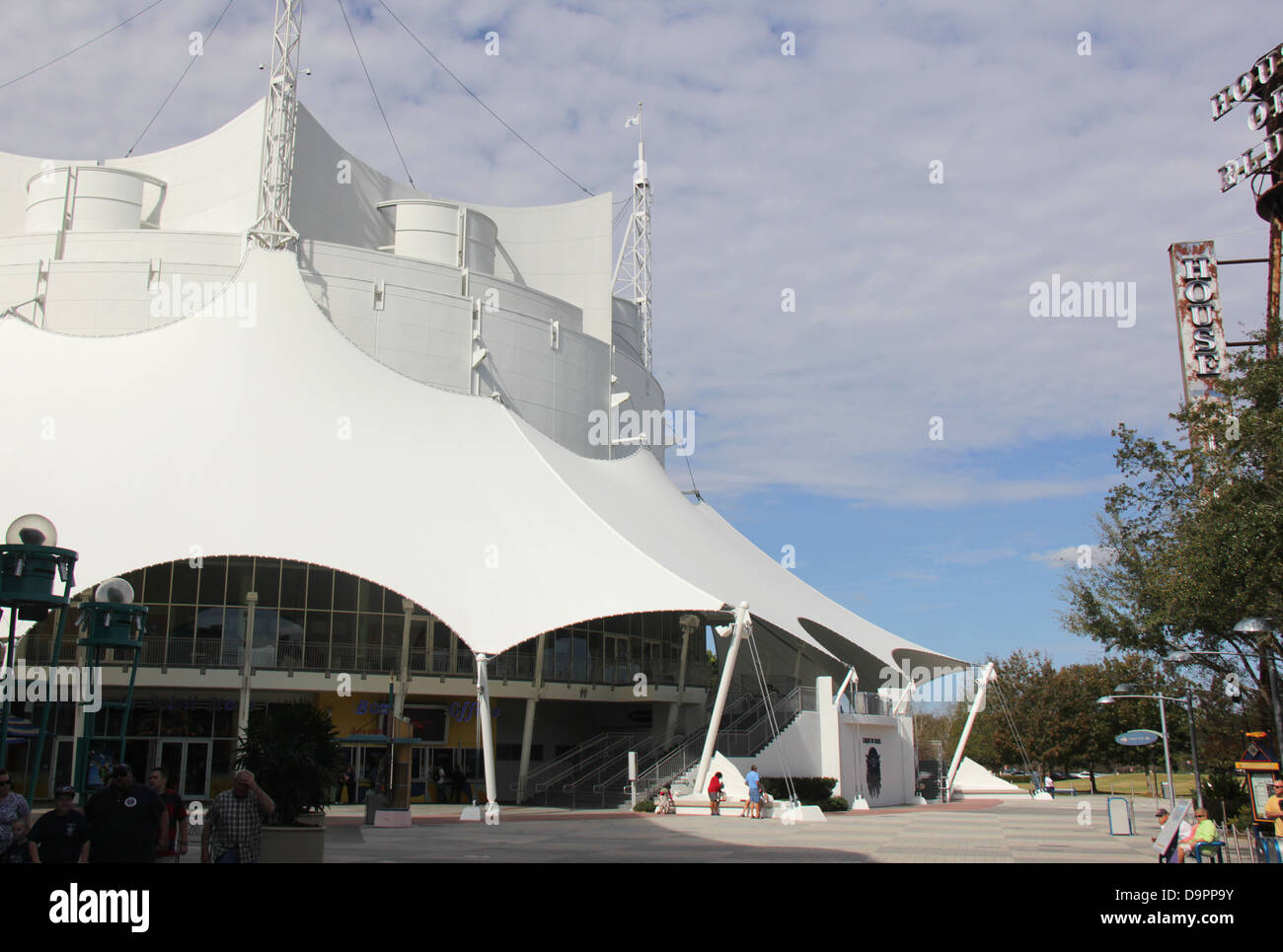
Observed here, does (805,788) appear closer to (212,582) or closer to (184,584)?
(212,582)

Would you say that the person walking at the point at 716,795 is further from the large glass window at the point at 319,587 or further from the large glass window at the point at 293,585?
the large glass window at the point at 293,585

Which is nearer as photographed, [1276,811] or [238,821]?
[238,821]

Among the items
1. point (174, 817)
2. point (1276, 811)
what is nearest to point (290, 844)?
point (174, 817)

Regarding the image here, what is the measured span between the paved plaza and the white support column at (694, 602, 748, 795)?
100cm

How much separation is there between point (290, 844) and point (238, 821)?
209cm

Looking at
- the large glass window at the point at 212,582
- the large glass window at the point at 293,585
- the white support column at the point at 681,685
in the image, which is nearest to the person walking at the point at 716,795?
the white support column at the point at 681,685

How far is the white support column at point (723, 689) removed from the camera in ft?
75.6

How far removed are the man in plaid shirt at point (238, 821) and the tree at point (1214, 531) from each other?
603 inches

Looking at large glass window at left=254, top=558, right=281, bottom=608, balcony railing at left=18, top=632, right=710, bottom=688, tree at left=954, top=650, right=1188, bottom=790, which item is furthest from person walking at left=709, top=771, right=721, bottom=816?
tree at left=954, top=650, right=1188, bottom=790

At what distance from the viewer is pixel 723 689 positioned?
23.6 meters

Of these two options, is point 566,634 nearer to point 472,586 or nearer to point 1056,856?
point 472,586

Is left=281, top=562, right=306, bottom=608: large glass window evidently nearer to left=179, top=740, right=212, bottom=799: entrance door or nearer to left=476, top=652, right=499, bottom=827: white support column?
left=179, top=740, right=212, bottom=799: entrance door
